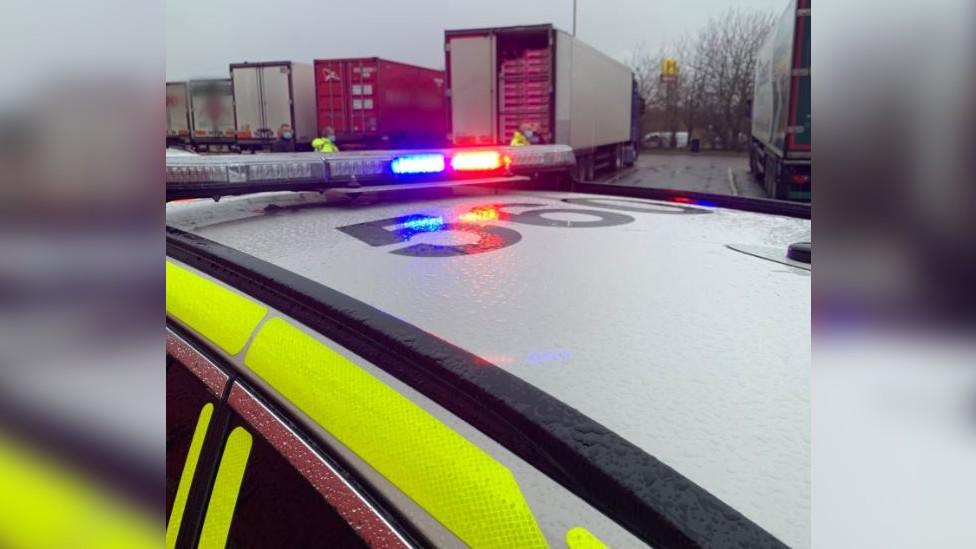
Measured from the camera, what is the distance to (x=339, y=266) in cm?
177

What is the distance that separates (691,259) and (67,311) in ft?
5.09

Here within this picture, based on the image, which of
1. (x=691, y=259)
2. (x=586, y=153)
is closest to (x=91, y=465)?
(x=691, y=259)

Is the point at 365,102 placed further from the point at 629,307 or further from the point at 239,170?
the point at 629,307

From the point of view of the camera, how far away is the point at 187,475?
1277mm

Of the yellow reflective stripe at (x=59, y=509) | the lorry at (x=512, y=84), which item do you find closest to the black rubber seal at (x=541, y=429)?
the yellow reflective stripe at (x=59, y=509)

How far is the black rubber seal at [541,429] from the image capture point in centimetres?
71

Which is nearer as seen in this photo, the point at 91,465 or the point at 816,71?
the point at 816,71

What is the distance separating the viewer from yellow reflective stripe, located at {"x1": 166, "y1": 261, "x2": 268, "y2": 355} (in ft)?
4.52

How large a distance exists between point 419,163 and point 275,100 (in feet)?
59.2

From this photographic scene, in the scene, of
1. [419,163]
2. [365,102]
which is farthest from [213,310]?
[365,102]

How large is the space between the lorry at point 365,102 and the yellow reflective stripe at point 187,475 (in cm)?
Result: 1820

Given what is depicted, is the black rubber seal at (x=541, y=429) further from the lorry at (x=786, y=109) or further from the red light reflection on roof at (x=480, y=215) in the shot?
the lorry at (x=786, y=109)

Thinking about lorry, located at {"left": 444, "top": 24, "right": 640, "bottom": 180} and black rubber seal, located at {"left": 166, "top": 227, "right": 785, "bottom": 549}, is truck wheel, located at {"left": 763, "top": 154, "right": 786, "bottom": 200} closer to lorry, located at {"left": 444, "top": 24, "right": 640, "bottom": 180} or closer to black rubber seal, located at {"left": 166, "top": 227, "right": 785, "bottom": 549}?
lorry, located at {"left": 444, "top": 24, "right": 640, "bottom": 180}

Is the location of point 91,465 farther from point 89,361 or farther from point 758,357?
point 758,357
